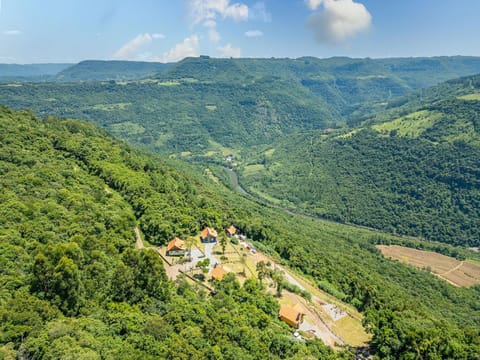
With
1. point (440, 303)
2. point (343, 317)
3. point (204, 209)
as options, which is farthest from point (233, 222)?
point (440, 303)

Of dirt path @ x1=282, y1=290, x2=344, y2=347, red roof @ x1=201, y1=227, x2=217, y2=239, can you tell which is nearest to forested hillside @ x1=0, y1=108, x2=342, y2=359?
red roof @ x1=201, y1=227, x2=217, y2=239

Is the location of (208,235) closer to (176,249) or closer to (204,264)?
(176,249)

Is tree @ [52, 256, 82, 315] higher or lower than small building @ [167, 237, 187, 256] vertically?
higher

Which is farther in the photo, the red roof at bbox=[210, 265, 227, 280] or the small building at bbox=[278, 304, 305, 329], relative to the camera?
the red roof at bbox=[210, 265, 227, 280]

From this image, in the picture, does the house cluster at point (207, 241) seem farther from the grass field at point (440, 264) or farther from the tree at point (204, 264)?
the grass field at point (440, 264)

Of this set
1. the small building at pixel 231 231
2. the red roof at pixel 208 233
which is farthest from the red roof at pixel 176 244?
the small building at pixel 231 231

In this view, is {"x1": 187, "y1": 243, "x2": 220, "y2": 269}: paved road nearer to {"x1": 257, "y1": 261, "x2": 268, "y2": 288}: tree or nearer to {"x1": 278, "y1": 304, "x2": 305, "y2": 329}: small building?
{"x1": 257, "y1": 261, "x2": 268, "y2": 288}: tree

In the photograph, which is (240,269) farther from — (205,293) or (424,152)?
(424,152)
